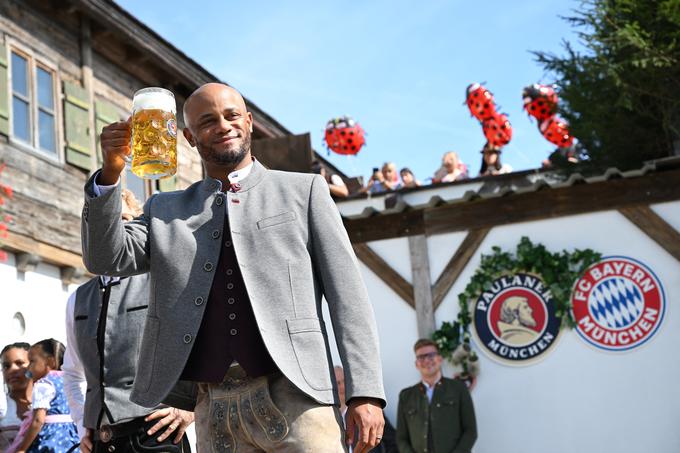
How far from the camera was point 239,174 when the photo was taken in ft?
10.8

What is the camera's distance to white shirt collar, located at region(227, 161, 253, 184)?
3.29m


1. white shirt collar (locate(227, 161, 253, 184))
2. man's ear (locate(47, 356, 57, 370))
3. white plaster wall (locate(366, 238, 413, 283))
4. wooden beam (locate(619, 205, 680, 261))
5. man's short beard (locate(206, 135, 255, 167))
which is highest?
white plaster wall (locate(366, 238, 413, 283))

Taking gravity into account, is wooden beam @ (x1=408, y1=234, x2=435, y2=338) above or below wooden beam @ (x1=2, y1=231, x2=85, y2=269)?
below

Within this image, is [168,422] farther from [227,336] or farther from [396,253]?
[396,253]

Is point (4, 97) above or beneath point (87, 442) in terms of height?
above

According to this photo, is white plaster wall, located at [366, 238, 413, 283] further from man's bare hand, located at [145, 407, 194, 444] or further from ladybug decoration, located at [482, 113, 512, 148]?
man's bare hand, located at [145, 407, 194, 444]

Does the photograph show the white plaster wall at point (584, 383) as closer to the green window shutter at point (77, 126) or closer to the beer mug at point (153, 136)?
the green window shutter at point (77, 126)

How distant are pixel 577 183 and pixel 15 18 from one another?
7.05m

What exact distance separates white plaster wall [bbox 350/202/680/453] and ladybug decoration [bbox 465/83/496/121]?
16.2 feet

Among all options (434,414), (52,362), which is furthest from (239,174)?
(434,414)

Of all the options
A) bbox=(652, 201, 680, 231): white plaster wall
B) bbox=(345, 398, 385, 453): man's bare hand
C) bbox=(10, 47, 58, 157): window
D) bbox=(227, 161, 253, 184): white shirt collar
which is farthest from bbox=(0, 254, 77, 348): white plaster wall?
bbox=(345, 398, 385, 453): man's bare hand

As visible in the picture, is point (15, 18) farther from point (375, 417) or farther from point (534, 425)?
point (375, 417)

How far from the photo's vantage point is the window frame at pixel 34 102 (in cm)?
1203

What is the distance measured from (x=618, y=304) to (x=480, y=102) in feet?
19.4
